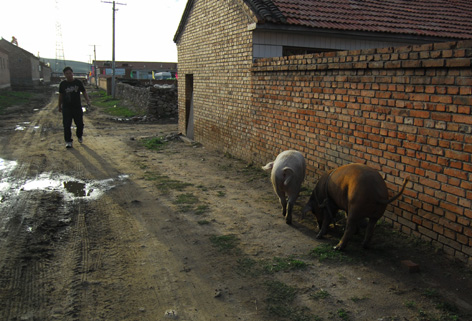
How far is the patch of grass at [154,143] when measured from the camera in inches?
453

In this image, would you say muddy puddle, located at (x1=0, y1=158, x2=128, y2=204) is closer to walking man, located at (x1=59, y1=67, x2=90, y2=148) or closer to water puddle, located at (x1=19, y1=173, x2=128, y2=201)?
water puddle, located at (x1=19, y1=173, x2=128, y2=201)

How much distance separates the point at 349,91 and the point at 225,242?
281 cm

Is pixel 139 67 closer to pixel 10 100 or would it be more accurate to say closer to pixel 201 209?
pixel 10 100

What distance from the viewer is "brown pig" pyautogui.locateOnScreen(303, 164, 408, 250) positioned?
410cm

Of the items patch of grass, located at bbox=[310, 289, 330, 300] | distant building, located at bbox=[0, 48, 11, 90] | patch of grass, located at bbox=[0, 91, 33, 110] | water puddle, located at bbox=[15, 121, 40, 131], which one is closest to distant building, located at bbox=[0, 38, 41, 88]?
distant building, located at bbox=[0, 48, 11, 90]

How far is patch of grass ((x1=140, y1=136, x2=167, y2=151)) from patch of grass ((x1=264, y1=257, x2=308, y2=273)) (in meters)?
7.70

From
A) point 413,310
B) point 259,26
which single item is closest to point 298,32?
point 259,26

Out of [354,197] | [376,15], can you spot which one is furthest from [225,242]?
[376,15]

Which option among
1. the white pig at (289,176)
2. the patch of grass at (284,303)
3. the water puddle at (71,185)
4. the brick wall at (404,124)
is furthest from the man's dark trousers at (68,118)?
the patch of grass at (284,303)

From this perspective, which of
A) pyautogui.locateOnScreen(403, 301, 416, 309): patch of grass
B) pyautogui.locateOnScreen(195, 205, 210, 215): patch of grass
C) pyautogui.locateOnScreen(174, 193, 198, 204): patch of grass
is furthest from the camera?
pyautogui.locateOnScreen(174, 193, 198, 204): patch of grass

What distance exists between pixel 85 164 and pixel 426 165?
7.21m

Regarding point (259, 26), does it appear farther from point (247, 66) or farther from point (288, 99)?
point (288, 99)

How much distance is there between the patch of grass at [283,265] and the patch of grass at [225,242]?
57cm

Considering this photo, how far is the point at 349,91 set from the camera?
5613 millimetres
